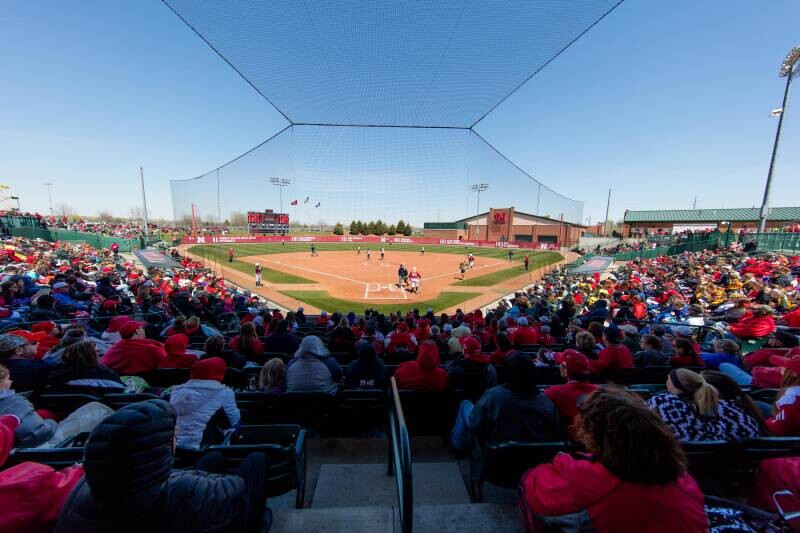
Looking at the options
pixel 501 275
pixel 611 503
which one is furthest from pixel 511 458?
pixel 501 275

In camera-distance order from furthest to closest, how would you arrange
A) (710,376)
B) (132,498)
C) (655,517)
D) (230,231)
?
(230,231)
(710,376)
(655,517)
(132,498)

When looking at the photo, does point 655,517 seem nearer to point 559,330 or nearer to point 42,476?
point 42,476

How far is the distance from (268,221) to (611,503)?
208ft

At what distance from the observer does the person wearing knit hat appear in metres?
2.54

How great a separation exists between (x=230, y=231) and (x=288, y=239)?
11554 millimetres

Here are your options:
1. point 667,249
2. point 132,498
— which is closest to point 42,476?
point 132,498

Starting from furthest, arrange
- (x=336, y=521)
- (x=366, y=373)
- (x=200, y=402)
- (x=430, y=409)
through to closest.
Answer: (x=366, y=373) → (x=430, y=409) → (x=200, y=402) → (x=336, y=521)

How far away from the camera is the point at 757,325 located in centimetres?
659

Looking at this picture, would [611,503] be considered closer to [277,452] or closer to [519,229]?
[277,452]

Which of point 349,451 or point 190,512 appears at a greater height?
point 190,512

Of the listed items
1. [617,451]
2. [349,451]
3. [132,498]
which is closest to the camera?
[132,498]

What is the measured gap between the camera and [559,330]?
326 inches

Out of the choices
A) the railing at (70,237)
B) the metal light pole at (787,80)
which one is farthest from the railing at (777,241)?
the railing at (70,237)

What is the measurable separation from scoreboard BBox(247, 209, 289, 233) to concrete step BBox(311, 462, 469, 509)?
54214mm
